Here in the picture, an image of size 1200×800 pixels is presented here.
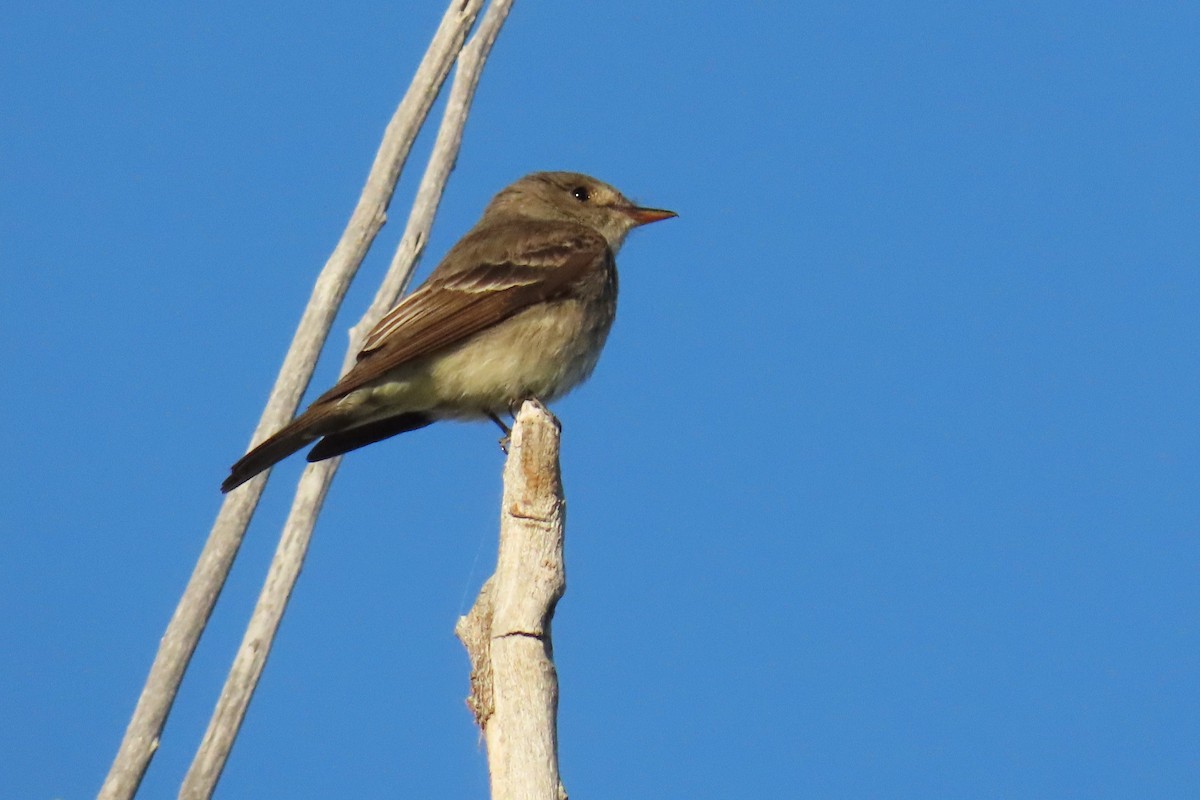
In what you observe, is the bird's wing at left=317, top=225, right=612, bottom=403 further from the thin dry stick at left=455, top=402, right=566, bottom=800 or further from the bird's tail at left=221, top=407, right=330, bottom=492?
the thin dry stick at left=455, top=402, right=566, bottom=800

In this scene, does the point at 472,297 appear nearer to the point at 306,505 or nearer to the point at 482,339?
the point at 482,339

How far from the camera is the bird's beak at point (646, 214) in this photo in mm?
8272

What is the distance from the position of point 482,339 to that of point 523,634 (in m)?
2.99

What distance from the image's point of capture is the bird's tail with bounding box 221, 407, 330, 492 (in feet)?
19.5

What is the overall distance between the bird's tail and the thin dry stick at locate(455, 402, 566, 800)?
1.52 meters

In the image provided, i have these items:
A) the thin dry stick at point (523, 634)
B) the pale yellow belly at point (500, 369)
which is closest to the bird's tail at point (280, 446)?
the pale yellow belly at point (500, 369)

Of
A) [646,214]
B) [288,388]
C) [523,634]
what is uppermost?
[646,214]

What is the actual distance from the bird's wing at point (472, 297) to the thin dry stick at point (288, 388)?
7.9 inches

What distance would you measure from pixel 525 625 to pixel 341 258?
2.78 meters

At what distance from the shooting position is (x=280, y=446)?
609 centimetres

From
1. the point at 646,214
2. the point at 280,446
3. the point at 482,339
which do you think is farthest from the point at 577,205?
the point at 280,446

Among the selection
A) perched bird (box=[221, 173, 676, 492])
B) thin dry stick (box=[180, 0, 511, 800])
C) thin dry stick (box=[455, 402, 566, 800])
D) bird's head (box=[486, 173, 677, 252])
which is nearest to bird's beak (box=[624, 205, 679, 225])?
bird's head (box=[486, 173, 677, 252])

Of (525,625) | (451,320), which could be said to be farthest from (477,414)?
(525,625)

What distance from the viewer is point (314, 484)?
21.6 ft
